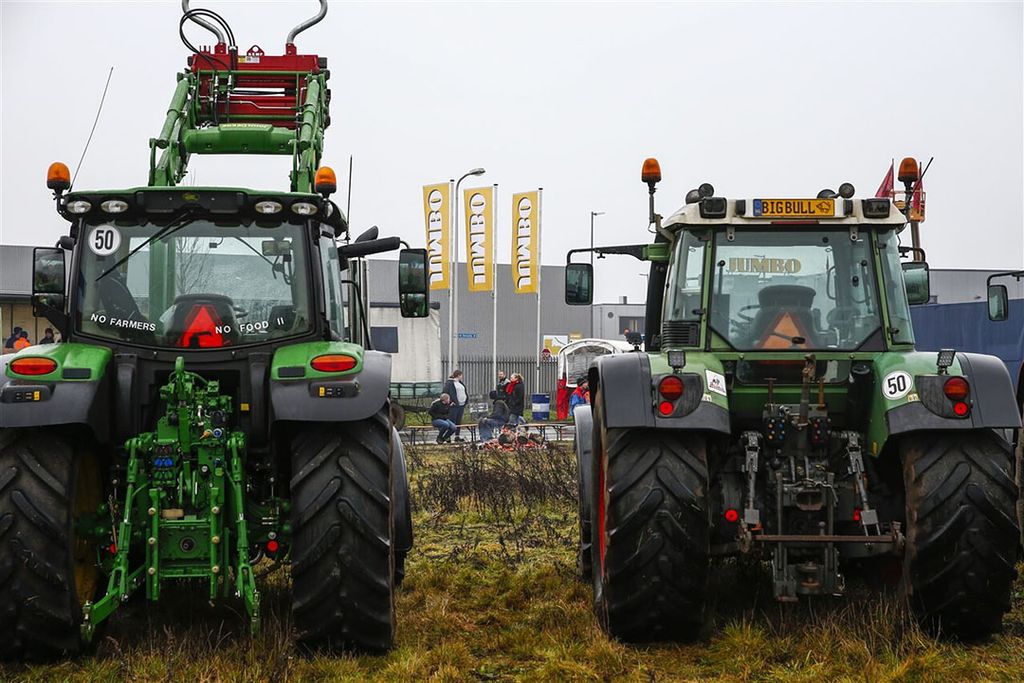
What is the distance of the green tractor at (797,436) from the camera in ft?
20.3

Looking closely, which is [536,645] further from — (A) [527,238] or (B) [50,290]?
(A) [527,238]

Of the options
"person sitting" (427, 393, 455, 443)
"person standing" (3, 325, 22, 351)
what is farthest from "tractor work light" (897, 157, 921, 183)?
"person standing" (3, 325, 22, 351)

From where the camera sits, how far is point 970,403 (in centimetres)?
629

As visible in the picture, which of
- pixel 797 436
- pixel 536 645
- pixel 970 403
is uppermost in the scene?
pixel 970 403

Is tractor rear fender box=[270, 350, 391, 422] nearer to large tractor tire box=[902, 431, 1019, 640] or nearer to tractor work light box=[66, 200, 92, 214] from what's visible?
tractor work light box=[66, 200, 92, 214]

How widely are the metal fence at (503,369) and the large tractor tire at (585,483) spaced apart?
115 feet

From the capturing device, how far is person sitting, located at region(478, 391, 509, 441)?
23578 mm

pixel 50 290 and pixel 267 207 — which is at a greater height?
pixel 267 207

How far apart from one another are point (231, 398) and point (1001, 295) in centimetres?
530

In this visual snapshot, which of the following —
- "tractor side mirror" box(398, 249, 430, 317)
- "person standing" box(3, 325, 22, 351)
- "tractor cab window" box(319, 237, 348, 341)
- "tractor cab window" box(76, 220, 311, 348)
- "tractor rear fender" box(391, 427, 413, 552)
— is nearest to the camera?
"tractor cab window" box(76, 220, 311, 348)

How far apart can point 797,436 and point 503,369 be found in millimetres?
37618

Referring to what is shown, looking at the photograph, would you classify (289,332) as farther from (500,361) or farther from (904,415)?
(500,361)

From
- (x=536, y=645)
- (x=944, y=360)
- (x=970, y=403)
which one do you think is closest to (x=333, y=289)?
(x=536, y=645)

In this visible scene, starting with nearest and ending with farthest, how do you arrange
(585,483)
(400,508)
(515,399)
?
(400,508)
(585,483)
(515,399)
